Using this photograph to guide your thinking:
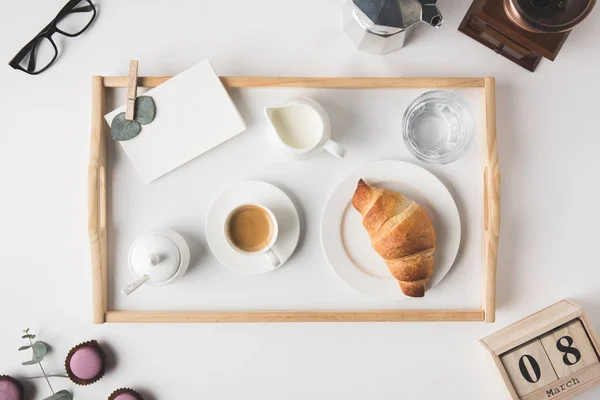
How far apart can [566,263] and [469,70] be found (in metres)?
0.47

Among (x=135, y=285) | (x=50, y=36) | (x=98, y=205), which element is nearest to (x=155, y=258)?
(x=135, y=285)

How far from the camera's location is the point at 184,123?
1.02 metres

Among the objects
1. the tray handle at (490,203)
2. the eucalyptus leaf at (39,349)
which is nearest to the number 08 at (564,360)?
the tray handle at (490,203)

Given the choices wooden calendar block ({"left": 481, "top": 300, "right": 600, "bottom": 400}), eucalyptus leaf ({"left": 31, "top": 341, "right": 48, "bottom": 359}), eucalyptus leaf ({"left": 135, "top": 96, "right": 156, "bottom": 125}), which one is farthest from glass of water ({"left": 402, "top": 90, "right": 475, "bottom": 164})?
eucalyptus leaf ({"left": 31, "top": 341, "right": 48, "bottom": 359})

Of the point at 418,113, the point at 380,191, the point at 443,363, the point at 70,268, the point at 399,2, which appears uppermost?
the point at 399,2

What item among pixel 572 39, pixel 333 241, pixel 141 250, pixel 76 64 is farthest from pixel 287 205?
pixel 572 39

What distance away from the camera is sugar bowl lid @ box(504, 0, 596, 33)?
0.88m

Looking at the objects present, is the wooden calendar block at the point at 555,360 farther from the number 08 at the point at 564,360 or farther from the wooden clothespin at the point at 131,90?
the wooden clothespin at the point at 131,90

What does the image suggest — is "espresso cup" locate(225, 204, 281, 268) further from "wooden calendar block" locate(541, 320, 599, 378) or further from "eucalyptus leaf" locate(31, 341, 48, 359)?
"wooden calendar block" locate(541, 320, 599, 378)

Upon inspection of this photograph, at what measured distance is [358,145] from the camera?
1044mm

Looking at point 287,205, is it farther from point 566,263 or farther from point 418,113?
point 566,263

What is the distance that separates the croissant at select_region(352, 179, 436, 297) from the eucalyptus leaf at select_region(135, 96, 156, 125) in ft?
1.47

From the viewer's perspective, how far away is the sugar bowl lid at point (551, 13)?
0.88 meters

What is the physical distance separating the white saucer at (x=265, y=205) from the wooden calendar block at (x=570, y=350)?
56 centimetres
